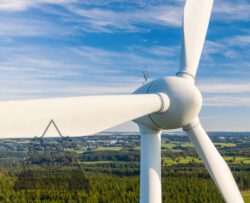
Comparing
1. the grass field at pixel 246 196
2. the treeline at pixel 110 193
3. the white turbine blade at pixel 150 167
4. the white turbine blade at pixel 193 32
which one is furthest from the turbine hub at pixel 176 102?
the grass field at pixel 246 196

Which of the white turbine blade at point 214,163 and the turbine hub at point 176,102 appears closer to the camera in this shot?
the turbine hub at point 176,102

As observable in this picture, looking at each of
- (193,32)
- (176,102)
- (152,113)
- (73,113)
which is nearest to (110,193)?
(193,32)

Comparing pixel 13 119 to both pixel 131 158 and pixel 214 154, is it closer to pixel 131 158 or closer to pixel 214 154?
pixel 214 154

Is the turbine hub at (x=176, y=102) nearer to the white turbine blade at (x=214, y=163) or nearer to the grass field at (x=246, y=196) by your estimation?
the white turbine blade at (x=214, y=163)

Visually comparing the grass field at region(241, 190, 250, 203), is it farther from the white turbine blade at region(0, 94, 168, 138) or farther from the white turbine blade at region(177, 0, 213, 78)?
the white turbine blade at region(0, 94, 168, 138)

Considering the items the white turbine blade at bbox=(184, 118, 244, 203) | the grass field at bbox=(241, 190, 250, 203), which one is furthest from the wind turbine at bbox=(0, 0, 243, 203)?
the grass field at bbox=(241, 190, 250, 203)

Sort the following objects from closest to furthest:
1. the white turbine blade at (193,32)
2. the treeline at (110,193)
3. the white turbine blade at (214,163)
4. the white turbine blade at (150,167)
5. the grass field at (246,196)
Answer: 1. the white turbine blade at (150,167)
2. the white turbine blade at (214,163)
3. the white turbine blade at (193,32)
4. the treeline at (110,193)
5. the grass field at (246,196)
